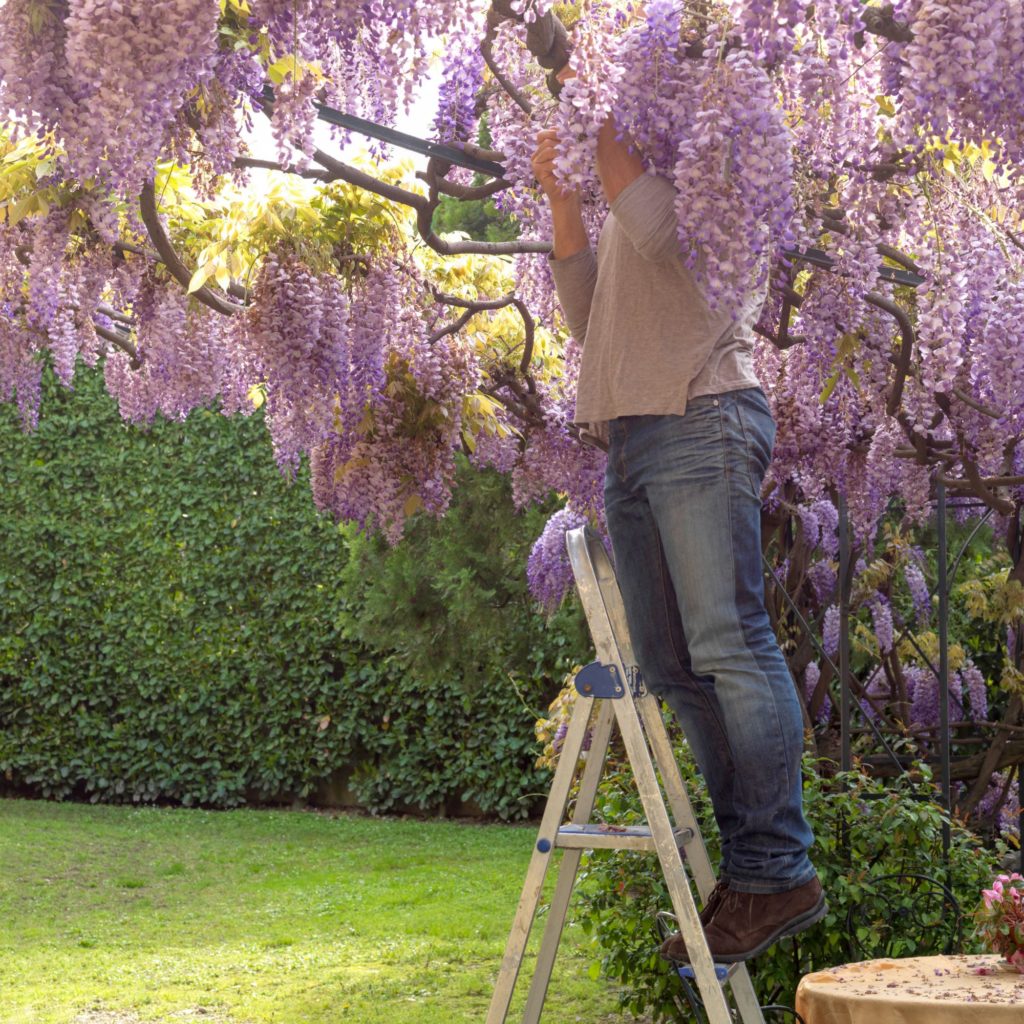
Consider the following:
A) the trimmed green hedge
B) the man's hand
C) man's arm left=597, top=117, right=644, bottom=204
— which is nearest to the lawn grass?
the trimmed green hedge

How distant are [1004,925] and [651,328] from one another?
3.32ft

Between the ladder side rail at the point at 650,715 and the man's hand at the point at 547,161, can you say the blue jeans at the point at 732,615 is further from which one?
the man's hand at the point at 547,161

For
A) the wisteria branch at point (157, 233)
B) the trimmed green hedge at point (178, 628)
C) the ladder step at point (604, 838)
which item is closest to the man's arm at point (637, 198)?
the ladder step at point (604, 838)

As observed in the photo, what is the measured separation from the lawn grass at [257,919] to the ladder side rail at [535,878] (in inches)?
69.4

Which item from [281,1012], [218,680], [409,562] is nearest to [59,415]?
[218,680]

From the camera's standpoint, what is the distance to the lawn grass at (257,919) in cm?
381

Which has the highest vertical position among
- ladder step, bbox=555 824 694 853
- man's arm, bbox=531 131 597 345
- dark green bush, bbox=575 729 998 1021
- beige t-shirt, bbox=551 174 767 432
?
man's arm, bbox=531 131 597 345

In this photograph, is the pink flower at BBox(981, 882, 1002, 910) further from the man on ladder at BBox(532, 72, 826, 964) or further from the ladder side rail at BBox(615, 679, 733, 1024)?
the ladder side rail at BBox(615, 679, 733, 1024)

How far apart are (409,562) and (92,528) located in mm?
2087

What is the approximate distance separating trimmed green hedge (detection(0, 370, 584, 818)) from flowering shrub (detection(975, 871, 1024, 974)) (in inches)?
215

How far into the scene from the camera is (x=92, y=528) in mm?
7676

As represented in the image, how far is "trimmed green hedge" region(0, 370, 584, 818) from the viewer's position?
24.7ft

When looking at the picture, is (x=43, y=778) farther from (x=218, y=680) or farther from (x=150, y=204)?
(x=150, y=204)

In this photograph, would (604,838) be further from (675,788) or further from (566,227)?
(566,227)
